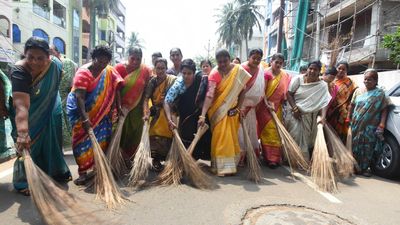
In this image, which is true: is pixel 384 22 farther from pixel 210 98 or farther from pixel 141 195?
pixel 141 195

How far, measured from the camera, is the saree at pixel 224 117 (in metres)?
4.43

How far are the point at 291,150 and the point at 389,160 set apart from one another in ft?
4.68

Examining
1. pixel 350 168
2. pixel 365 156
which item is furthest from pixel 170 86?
pixel 365 156

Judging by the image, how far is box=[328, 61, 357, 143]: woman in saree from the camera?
5469 millimetres

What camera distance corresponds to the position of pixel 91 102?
394cm

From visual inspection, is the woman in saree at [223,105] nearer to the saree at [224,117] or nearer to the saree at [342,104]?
the saree at [224,117]

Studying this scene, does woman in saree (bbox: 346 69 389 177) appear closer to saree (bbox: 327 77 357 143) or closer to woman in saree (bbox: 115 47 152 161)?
saree (bbox: 327 77 357 143)

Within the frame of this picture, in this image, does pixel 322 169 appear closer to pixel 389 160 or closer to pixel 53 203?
pixel 389 160

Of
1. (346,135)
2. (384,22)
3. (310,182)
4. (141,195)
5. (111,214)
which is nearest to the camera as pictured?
(111,214)

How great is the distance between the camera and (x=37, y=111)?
3.59 meters

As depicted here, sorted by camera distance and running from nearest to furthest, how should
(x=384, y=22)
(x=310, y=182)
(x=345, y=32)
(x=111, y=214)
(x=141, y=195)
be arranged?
(x=111, y=214), (x=141, y=195), (x=310, y=182), (x=384, y=22), (x=345, y=32)

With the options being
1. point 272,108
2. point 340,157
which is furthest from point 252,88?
A: point 340,157

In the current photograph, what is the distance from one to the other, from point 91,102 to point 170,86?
103cm

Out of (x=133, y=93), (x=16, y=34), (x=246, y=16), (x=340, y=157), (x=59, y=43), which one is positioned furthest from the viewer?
(x=246, y=16)
